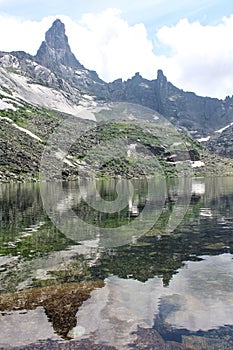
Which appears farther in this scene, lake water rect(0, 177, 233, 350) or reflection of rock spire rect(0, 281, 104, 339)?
reflection of rock spire rect(0, 281, 104, 339)

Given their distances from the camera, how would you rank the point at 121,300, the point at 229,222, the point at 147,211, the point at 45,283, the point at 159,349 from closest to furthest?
the point at 159,349 < the point at 121,300 < the point at 45,283 < the point at 229,222 < the point at 147,211

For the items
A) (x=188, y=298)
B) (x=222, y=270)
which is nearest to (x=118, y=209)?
(x=222, y=270)

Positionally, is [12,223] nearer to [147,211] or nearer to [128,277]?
[147,211]

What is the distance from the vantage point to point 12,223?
46344mm

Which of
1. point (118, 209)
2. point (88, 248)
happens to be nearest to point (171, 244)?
point (88, 248)

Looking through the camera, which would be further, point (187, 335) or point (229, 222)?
point (229, 222)

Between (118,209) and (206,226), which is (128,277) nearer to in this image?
(206,226)

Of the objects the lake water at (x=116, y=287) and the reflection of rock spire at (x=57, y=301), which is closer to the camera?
the lake water at (x=116, y=287)

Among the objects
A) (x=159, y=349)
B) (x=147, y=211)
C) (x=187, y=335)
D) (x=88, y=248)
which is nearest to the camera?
(x=159, y=349)

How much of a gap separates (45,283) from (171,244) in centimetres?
1509

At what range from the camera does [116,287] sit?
2123cm

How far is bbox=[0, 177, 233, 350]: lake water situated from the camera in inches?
599

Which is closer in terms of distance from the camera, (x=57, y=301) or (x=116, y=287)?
(x=57, y=301)

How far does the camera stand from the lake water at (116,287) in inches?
599
